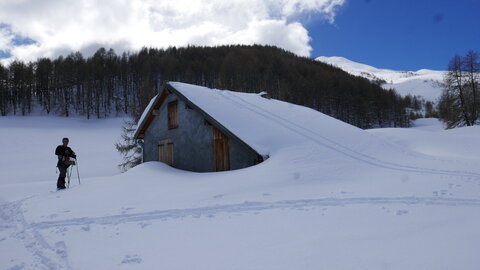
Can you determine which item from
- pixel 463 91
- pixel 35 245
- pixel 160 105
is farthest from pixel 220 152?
pixel 463 91

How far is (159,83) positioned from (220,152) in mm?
62184

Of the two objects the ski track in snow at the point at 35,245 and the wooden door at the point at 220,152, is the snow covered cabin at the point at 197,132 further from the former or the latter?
the ski track in snow at the point at 35,245

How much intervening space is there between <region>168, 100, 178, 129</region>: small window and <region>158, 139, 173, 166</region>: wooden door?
90 cm

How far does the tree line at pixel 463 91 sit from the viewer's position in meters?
28.4

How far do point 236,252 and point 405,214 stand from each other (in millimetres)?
3336

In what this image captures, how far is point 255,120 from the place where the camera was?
14453mm

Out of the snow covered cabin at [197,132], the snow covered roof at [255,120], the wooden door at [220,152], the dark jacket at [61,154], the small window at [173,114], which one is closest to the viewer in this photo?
the dark jacket at [61,154]

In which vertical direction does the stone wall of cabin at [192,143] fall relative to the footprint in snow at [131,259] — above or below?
above

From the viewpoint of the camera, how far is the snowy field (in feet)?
12.9

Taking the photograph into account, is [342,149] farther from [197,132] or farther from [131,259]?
[131,259]

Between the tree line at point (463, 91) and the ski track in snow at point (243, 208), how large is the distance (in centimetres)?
2827

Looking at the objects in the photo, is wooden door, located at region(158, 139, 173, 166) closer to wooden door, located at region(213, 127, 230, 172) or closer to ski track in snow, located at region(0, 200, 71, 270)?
wooden door, located at region(213, 127, 230, 172)

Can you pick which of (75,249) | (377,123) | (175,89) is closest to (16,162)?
(175,89)

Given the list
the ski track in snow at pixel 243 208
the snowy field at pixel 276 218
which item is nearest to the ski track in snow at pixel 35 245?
the snowy field at pixel 276 218
